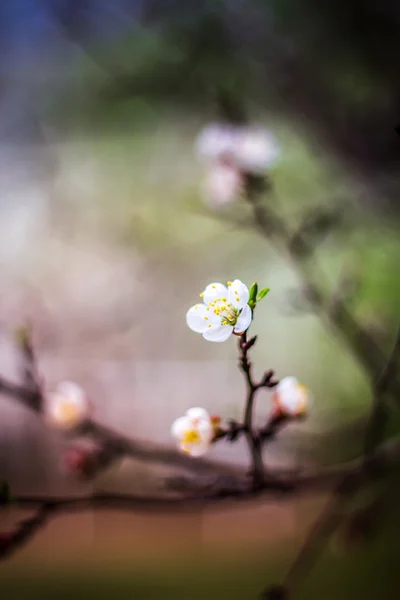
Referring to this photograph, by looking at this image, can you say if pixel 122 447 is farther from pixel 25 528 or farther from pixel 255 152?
pixel 255 152

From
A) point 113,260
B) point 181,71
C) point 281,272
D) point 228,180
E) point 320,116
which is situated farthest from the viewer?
point 113,260

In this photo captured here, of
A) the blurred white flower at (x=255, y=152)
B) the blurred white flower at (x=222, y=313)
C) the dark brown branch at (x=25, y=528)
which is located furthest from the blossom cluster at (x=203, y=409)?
the blurred white flower at (x=255, y=152)

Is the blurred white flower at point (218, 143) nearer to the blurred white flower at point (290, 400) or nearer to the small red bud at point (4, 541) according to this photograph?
the blurred white flower at point (290, 400)

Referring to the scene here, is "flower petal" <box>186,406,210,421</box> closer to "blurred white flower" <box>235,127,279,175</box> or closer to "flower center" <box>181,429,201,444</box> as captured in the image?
"flower center" <box>181,429,201,444</box>

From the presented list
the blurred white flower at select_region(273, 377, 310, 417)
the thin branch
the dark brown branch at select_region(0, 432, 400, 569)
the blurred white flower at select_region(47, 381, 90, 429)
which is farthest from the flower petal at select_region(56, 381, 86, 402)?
the thin branch

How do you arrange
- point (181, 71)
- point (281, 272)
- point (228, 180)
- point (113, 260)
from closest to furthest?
point (228, 180)
point (181, 71)
point (281, 272)
point (113, 260)

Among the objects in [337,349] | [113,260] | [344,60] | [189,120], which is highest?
[189,120]

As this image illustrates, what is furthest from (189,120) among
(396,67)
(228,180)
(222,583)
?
(222,583)

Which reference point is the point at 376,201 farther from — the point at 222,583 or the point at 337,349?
the point at 222,583
